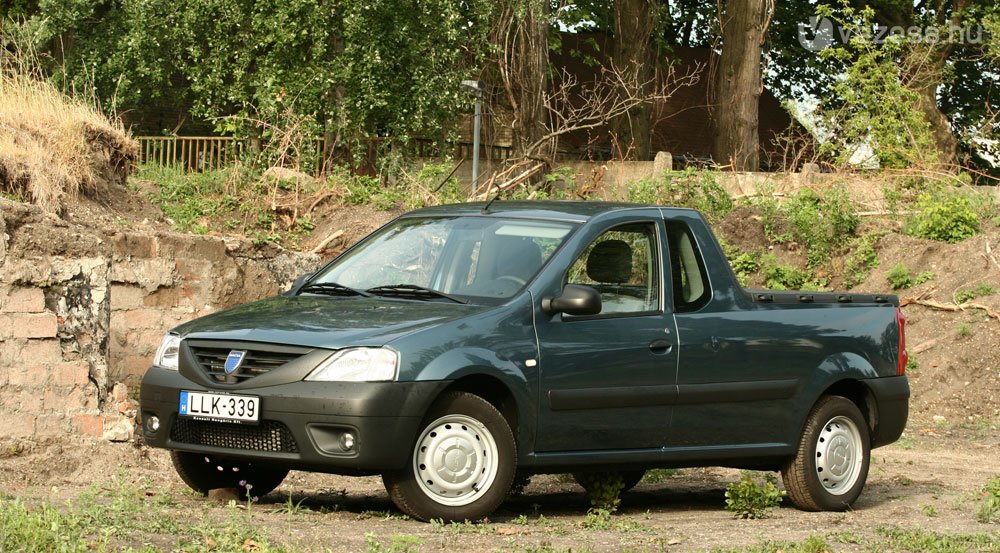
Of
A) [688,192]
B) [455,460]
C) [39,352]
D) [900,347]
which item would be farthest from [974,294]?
[455,460]

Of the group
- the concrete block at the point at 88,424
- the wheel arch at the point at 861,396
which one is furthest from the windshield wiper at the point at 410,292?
the wheel arch at the point at 861,396

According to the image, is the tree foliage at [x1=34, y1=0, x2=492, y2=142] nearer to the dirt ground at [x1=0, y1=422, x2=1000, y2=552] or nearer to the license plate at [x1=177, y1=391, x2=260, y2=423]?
the dirt ground at [x1=0, y1=422, x2=1000, y2=552]

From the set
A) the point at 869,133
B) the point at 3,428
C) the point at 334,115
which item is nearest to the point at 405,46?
the point at 334,115

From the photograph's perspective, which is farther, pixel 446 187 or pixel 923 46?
pixel 923 46

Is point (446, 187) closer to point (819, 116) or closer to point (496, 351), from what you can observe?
point (819, 116)

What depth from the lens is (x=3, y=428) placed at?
9188mm

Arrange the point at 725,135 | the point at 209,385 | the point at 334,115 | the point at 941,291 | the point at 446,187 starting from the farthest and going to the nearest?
the point at 725,135 → the point at 334,115 → the point at 446,187 → the point at 941,291 → the point at 209,385

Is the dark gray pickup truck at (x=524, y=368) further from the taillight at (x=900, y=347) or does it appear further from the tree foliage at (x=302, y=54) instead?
the tree foliage at (x=302, y=54)

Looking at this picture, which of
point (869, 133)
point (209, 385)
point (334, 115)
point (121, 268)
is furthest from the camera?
point (869, 133)

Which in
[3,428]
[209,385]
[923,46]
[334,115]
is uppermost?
[923,46]

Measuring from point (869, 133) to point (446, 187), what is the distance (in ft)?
30.7

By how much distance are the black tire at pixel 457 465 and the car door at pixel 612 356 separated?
0.38 metres

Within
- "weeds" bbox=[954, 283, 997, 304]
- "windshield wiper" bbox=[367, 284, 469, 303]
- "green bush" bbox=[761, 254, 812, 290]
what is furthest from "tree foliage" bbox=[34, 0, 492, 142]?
"windshield wiper" bbox=[367, 284, 469, 303]

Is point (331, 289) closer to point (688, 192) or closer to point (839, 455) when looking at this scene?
point (839, 455)
